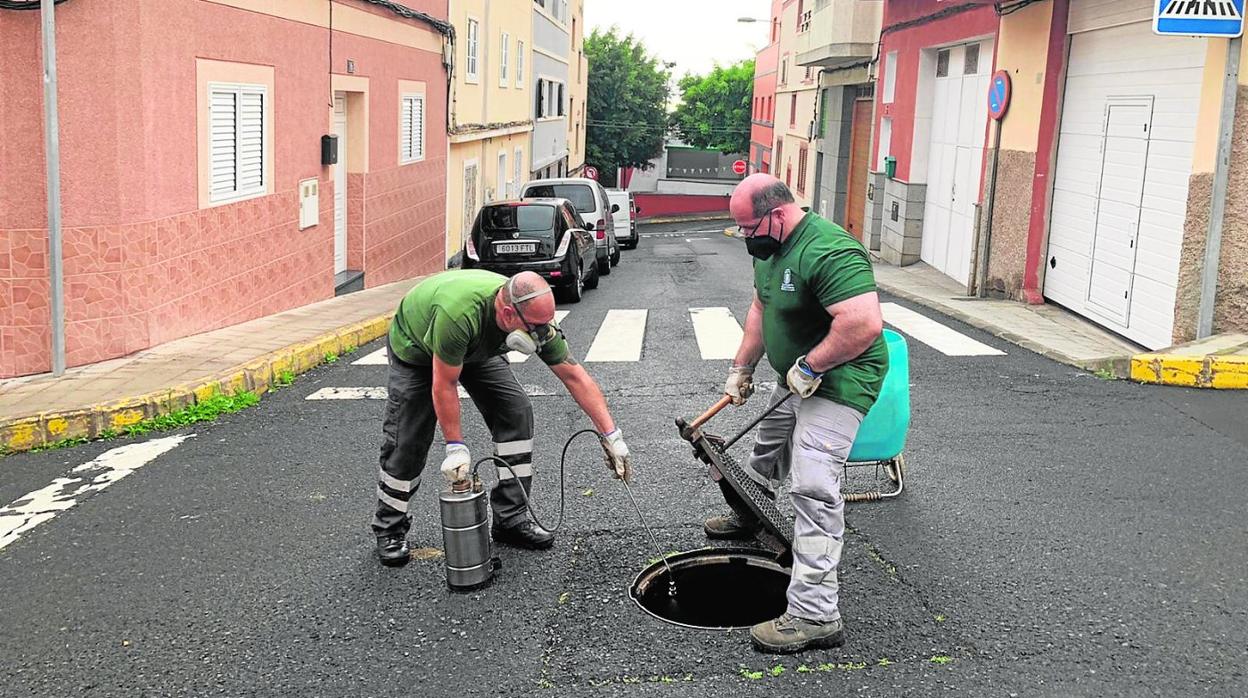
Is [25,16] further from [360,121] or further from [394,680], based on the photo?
[360,121]

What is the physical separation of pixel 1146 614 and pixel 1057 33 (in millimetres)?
10178

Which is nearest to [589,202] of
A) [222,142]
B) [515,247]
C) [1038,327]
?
[515,247]

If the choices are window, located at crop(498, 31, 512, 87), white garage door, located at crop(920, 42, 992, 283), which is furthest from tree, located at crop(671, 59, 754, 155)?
white garage door, located at crop(920, 42, 992, 283)

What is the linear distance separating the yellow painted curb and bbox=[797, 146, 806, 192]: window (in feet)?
98.6

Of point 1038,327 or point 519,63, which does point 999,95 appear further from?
point 519,63

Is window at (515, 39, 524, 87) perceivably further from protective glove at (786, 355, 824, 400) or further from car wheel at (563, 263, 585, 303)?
protective glove at (786, 355, 824, 400)

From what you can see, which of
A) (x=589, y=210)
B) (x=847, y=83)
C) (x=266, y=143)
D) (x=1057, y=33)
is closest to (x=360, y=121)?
(x=266, y=143)

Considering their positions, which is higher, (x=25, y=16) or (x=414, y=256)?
(x=25, y=16)

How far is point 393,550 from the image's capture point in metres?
5.63

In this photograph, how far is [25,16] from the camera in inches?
340

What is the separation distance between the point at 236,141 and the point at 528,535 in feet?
24.0

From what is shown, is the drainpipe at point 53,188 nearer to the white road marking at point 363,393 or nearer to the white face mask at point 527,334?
the white road marking at point 363,393

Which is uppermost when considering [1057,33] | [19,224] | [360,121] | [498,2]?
[498,2]

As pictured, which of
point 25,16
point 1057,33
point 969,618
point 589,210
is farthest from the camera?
point 589,210
